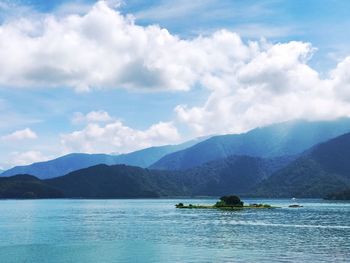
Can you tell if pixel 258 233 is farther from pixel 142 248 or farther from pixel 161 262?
pixel 161 262

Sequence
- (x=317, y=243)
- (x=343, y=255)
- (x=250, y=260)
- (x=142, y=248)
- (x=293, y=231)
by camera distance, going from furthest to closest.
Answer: (x=293, y=231)
(x=317, y=243)
(x=142, y=248)
(x=343, y=255)
(x=250, y=260)

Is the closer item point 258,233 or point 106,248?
point 106,248

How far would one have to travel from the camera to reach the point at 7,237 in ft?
440

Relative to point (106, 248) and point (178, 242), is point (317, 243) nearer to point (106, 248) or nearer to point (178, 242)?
point (178, 242)

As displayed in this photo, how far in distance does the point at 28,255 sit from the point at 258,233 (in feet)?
213

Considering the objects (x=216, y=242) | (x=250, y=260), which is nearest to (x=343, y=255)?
(x=250, y=260)

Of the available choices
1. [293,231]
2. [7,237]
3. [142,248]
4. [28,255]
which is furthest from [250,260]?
[7,237]

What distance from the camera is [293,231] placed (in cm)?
14638

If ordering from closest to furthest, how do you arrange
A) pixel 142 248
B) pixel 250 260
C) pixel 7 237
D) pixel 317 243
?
1. pixel 250 260
2. pixel 142 248
3. pixel 317 243
4. pixel 7 237

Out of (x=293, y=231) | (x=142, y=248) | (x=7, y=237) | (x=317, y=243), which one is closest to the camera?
(x=142, y=248)

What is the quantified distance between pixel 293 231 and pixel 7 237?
78.9 m

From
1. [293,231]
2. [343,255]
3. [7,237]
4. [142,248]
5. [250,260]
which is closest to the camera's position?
[250,260]

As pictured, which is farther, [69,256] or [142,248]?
[142,248]

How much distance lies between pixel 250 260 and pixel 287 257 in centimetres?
786
